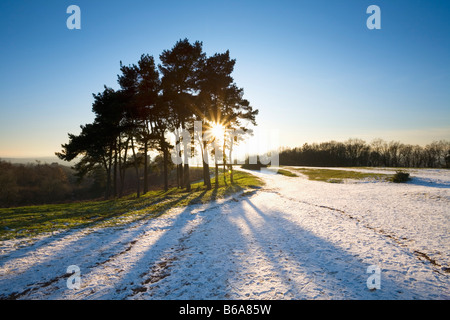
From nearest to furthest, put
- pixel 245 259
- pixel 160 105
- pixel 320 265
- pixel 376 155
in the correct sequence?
pixel 320 265
pixel 245 259
pixel 160 105
pixel 376 155

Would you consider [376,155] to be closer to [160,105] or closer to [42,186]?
[160,105]

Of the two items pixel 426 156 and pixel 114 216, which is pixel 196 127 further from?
pixel 426 156

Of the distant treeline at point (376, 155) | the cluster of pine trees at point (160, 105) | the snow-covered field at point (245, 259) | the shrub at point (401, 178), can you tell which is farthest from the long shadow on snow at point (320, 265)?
the distant treeline at point (376, 155)

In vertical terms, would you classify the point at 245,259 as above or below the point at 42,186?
above

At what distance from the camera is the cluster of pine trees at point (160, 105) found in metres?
20.1

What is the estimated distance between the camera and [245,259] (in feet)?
21.3

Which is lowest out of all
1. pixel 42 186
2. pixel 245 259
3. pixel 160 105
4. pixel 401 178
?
pixel 42 186

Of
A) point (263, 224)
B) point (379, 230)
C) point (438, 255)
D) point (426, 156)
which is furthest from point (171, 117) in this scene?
point (426, 156)

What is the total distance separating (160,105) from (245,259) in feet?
64.2

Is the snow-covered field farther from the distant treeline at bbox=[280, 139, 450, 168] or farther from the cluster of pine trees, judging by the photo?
the distant treeline at bbox=[280, 139, 450, 168]

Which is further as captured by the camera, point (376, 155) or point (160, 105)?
point (376, 155)

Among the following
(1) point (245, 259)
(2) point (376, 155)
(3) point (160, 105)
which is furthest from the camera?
(2) point (376, 155)

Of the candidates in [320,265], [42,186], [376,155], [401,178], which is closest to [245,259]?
[320,265]

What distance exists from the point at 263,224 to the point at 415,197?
1336cm
